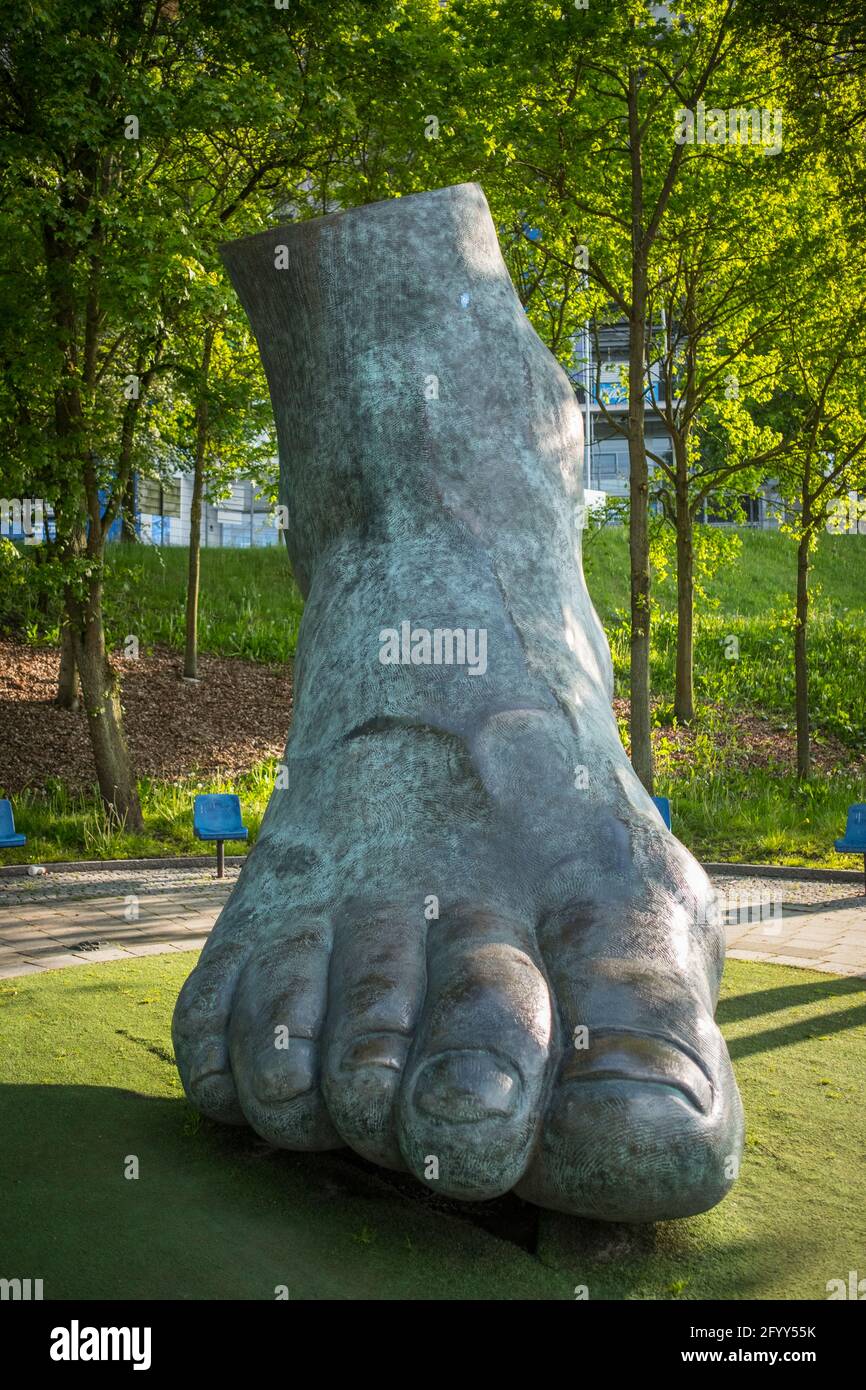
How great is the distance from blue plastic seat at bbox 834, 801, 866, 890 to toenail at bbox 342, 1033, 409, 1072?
21.8 ft

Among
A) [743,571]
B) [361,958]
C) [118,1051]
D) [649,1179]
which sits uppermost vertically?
[743,571]

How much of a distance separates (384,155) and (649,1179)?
11868mm

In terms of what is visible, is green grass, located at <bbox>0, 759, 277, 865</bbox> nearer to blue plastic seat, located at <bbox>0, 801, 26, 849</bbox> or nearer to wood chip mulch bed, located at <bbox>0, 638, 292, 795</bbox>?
wood chip mulch bed, located at <bbox>0, 638, 292, 795</bbox>

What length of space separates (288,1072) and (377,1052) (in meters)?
0.30

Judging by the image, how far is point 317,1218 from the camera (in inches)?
146

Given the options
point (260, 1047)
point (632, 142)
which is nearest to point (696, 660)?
point (632, 142)

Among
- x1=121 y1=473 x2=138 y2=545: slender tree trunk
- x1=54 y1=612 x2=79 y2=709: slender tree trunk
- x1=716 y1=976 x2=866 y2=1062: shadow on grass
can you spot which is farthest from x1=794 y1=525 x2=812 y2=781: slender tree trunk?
x1=54 y1=612 x2=79 y2=709: slender tree trunk

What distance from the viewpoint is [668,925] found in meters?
3.68

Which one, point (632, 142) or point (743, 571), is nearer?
point (632, 142)

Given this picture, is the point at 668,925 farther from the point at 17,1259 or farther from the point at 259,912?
the point at 17,1259

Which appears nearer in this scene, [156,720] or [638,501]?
[638,501]

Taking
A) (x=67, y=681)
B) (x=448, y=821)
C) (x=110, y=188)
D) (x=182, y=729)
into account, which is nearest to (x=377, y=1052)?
(x=448, y=821)

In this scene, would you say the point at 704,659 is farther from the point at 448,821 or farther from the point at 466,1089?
the point at 466,1089

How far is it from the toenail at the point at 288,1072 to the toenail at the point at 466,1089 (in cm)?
39
